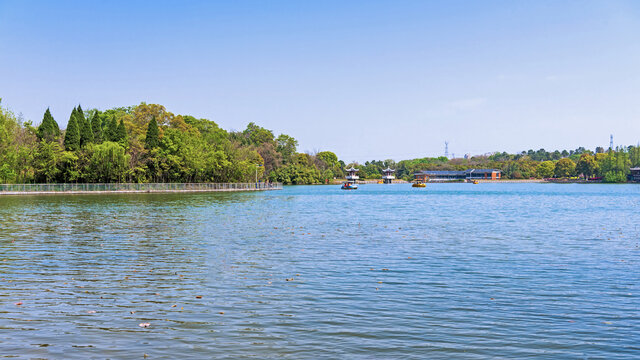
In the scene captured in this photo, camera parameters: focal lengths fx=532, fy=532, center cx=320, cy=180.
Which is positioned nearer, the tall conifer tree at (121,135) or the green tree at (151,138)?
the tall conifer tree at (121,135)

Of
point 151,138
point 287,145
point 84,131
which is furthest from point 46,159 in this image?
point 287,145

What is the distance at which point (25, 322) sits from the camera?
10016mm

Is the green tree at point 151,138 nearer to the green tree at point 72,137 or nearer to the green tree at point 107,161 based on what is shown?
the green tree at point 107,161

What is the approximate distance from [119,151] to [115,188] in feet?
19.9

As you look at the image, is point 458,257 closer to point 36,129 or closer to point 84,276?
point 84,276

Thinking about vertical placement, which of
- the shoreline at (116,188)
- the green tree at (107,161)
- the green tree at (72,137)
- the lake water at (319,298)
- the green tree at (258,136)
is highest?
the green tree at (258,136)

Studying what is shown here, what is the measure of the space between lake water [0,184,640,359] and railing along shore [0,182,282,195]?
60.6m

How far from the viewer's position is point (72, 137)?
8719 centimetres

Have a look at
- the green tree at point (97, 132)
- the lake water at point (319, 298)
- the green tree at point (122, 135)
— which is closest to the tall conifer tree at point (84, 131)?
the green tree at point (97, 132)

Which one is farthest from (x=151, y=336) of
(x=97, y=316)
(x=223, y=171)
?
(x=223, y=171)

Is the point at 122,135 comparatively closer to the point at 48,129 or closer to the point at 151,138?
the point at 151,138

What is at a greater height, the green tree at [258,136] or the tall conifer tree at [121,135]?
the green tree at [258,136]

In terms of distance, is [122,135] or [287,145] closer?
[122,135]

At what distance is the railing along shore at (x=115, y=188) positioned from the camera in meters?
76.8
